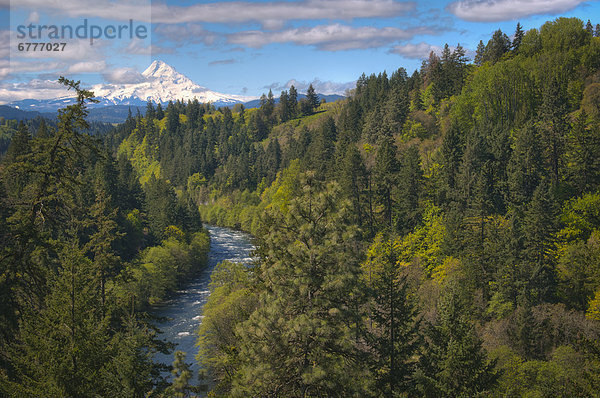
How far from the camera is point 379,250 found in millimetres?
68188

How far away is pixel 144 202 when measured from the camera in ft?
330

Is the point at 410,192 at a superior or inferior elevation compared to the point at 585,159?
inferior

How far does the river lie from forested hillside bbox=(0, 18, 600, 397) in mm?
3612

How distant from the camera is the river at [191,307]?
50.5 m

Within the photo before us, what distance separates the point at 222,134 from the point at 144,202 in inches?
3243

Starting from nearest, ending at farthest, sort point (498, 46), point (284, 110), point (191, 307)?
1. point (191, 307)
2. point (498, 46)
3. point (284, 110)

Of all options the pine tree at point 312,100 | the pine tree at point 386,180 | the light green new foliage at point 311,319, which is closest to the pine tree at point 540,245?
the pine tree at point 386,180

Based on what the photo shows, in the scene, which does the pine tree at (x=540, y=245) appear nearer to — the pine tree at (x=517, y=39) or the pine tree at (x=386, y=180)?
the pine tree at (x=386, y=180)

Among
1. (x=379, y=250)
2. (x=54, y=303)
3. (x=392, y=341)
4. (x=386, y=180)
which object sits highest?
(x=386, y=180)

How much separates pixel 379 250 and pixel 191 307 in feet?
96.6

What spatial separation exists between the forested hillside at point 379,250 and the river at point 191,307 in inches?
142

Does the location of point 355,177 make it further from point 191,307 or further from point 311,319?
point 311,319

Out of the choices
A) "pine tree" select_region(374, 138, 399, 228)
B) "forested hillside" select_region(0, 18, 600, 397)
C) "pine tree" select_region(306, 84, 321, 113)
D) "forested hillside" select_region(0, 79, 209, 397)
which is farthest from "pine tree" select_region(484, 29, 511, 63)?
"forested hillside" select_region(0, 79, 209, 397)

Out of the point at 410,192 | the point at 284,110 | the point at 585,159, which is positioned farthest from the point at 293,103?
the point at 585,159
